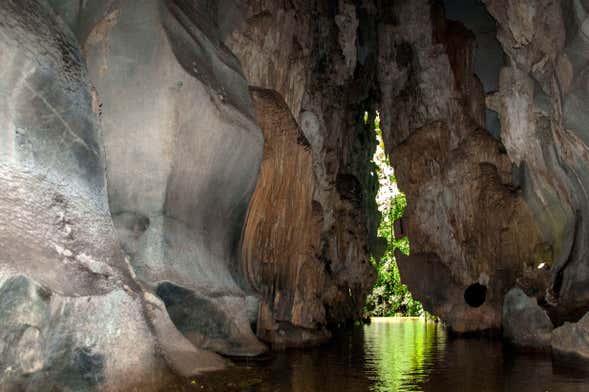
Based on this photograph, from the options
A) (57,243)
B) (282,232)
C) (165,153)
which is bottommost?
(57,243)

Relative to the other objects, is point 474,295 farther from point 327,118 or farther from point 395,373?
point 395,373

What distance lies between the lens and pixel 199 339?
7.12 metres

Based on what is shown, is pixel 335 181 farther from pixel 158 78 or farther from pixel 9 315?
pixel 9 315

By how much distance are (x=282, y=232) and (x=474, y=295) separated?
6.96m

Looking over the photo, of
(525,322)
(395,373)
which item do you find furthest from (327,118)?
(395,373)

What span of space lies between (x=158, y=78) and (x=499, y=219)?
10136 millimetres

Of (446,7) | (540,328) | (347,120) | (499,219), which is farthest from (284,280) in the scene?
(446,7)

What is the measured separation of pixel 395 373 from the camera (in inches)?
256

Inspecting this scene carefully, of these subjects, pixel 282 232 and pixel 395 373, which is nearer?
pixel 395 373

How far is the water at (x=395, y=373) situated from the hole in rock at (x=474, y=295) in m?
5.82

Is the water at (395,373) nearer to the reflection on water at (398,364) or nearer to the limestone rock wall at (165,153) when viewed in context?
the reflection on water at (398,364)

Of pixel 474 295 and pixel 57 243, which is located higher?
pixel 474 295

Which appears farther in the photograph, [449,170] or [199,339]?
[449,170]

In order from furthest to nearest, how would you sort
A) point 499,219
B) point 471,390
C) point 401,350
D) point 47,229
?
1. point 499,219
2. point 401,350
3. point 471,390
4. point 47,229
